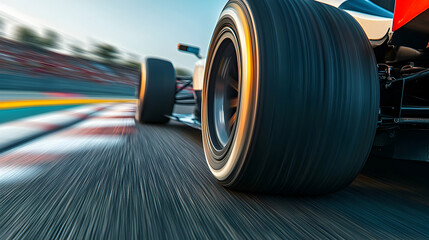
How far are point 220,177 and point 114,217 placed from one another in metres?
0.44

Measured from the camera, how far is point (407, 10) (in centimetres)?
94

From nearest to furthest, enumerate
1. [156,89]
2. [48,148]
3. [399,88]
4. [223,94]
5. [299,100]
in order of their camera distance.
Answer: [299,100] → [399,88] → [223,94] → [48,148] → [156,89]

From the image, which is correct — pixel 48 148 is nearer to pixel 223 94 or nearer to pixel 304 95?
pixel 223 94

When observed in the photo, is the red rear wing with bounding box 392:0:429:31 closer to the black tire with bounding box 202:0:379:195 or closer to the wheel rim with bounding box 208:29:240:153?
the black tire with bounding box 202:0:379:195

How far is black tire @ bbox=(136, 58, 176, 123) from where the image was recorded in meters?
3.32

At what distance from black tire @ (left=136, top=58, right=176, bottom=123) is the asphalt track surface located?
1.77 meters

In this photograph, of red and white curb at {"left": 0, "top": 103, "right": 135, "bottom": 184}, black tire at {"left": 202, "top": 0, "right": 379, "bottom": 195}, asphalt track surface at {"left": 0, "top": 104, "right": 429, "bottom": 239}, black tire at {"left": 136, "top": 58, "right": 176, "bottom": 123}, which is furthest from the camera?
black tire at {"left": 136, "top": 58, "right": 176, "bottom": 123}

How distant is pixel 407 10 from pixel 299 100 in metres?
0.47

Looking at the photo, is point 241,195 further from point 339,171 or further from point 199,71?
point 199,71

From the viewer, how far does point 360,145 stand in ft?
3.25

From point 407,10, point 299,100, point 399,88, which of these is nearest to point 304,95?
point 299,100

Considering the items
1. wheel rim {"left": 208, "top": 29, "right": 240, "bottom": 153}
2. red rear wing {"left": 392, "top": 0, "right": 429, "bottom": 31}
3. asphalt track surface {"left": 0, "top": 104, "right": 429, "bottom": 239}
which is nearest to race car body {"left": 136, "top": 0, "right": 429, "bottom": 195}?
red rear wing {"left": 392, "top": 0, "right": 429, "bottom": 31}

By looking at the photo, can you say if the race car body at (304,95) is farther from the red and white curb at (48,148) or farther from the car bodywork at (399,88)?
the red and white curb at (48,148)

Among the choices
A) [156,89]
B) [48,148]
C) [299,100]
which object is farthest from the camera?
[156,89]
